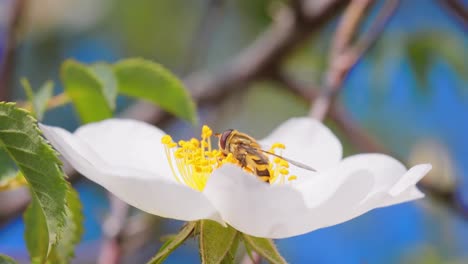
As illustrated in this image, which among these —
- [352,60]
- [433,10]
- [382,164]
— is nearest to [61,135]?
[382,164]

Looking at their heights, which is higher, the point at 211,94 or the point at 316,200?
the point at 211,94

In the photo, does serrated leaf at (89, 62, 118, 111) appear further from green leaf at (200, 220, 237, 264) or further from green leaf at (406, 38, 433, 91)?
green leaf at (406, 38, 433, 91)

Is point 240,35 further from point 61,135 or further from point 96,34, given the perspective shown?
point 61,135

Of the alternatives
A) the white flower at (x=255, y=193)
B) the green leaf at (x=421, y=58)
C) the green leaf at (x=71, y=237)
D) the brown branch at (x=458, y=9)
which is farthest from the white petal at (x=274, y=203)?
the green leaf at (x=421, y=58)

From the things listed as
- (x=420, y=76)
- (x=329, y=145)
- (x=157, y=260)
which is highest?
(x=420, y=76)

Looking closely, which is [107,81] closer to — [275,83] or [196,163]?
[196,163]

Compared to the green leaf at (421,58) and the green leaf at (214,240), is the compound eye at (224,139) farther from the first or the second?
the green leaf at (421,58)

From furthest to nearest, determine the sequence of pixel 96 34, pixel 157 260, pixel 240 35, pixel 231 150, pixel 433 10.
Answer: pixel 96 34
pixel 240 35
pixel 433 10
pixel 231 150
pixel 157 260

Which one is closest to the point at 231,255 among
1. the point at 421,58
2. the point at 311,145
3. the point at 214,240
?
the point at 214,240
